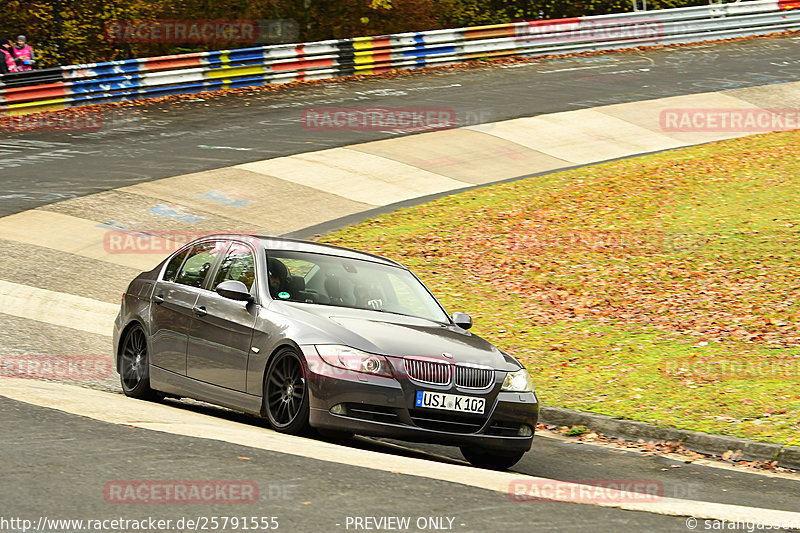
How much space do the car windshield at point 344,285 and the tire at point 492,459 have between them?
4.08ft

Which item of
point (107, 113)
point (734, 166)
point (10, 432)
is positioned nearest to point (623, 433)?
point (10, 432)

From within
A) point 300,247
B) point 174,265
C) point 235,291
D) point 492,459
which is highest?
point 300,247

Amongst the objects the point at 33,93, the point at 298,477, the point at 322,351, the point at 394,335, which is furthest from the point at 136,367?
the point at 33,93

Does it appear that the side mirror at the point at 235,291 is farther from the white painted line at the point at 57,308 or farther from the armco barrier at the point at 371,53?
the armco barrier at the point at 371,53

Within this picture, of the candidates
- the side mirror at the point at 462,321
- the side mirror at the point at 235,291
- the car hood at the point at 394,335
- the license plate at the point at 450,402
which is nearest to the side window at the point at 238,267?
the side mirror at the point at 235,291

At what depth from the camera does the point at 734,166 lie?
904 inches

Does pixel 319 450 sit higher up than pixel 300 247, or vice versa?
pixel 300 247

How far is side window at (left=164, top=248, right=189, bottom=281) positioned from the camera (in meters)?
10.1

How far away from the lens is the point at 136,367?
10.2 metres

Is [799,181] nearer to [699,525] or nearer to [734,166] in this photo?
[734,166]

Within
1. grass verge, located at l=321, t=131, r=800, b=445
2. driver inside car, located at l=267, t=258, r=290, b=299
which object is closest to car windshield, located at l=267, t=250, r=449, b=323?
driver inside car, located at l=267, t=258, r=290, b=299

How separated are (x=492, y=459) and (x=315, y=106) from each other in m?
21.2

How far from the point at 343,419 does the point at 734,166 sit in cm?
1711

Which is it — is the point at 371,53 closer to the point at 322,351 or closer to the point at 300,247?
the point at 300,247
